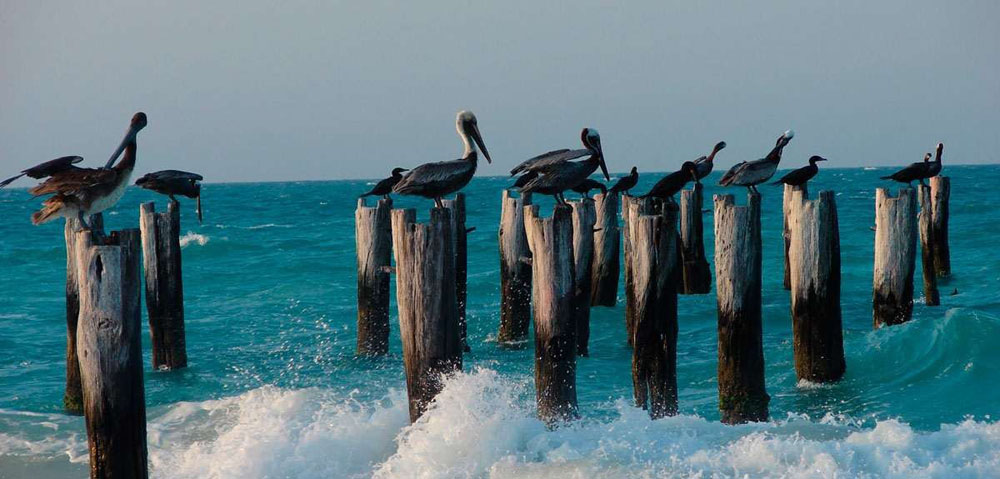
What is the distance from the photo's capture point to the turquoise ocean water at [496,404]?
7035 mm

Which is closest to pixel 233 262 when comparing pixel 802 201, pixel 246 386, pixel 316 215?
pixel 246 386

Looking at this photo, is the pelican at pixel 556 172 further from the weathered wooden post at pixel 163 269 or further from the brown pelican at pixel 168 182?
the brown pelican at pixel 168 182

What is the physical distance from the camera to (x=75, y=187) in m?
7.61

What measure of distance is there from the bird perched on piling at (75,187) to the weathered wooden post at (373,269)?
10.5 feet

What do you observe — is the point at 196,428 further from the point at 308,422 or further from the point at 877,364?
the point at 877,364

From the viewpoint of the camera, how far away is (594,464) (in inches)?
277

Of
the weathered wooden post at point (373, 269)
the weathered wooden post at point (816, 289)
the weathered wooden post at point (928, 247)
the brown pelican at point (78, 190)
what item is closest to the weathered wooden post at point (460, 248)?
the weathered wooden post at point (373, 269)

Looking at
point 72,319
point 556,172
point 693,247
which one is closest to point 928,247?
point 693,247

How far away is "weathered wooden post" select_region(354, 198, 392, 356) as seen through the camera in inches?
428

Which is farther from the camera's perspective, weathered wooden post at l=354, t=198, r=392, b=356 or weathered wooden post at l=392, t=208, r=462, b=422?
weathered wooden post at l=354, t=198, r=392, b=356

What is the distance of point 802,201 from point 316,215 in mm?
45225

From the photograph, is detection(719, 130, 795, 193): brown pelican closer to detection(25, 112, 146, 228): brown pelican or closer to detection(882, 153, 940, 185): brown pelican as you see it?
detection(882, 153, 940, 185): brown pelican

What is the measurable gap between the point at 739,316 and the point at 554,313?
184 cm

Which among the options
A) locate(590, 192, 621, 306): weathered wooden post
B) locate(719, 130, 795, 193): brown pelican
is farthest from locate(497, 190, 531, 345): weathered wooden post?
locate(719, 130, 795, 193): brown pelican
